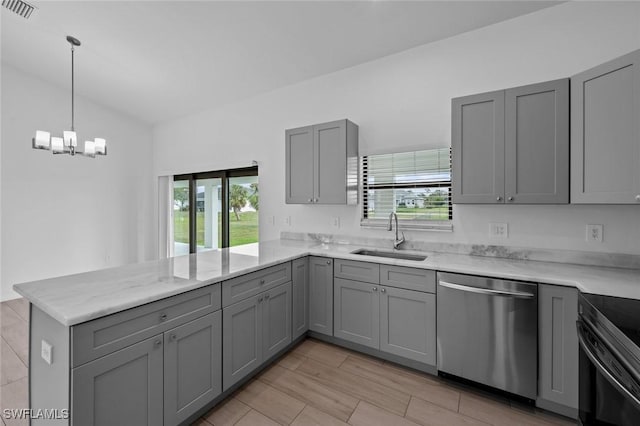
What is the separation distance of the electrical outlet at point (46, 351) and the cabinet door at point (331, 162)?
2299mm

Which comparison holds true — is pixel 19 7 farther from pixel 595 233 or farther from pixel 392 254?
pixel 595 233

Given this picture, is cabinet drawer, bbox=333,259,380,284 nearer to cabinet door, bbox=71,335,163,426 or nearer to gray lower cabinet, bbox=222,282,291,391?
gray lower cabinet, bbox=222,282,291,391

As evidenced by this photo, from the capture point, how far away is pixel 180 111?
4.88m

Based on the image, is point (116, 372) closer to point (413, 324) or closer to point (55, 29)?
point (413, 324)

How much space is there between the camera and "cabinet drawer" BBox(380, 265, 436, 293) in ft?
7.06

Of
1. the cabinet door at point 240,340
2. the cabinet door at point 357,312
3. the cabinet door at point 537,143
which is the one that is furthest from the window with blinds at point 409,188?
the cabinet door at point 240,340

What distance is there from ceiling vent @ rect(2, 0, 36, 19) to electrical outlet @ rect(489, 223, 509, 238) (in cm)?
511

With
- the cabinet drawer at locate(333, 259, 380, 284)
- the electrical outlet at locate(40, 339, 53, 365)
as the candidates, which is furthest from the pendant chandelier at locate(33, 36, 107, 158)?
the cabinet drawer at locate(333, 259, 380, 284)

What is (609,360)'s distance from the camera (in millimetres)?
1138

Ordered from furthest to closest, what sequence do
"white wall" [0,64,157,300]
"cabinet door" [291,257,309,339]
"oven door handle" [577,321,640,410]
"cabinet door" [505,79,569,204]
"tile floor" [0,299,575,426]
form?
"white wall" [0,64,157,300], "cabinet door" [291,257,309,339], "cabinet door" [505,79,569,204], "tile floor" [0,299,575,426], "oven door handle" [577,321,640,410]

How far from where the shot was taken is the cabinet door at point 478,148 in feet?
7.12

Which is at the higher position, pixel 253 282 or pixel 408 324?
pixel 253 282

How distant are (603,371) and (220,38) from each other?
384 cm

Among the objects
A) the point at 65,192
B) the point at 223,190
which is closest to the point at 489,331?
the point at 223,190
